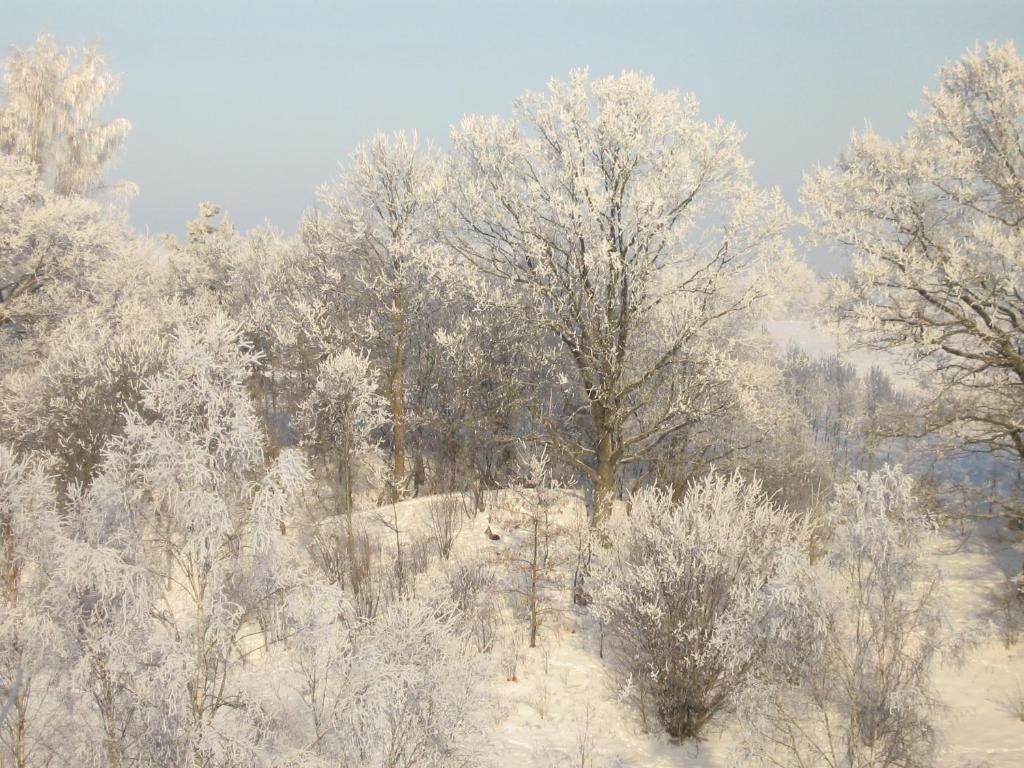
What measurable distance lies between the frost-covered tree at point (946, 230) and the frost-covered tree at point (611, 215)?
1803 mm

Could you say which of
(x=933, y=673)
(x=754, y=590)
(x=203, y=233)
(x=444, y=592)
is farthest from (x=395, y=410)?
(x=203, y=233)

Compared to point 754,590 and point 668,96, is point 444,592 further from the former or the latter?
point 668,96

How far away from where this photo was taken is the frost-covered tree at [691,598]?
12.1m

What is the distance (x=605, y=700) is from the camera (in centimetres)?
1308

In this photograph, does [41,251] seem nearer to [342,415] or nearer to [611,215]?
[342,415]

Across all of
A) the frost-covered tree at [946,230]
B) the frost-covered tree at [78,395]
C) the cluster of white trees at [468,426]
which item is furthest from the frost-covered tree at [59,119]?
the frost-covered tree at [946,230]

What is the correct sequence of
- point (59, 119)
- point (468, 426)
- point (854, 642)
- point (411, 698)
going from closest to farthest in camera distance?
point (411, 698), point (854, 642), point (468, 426), point (59, 119)

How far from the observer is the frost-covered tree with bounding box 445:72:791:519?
1591 centimetres

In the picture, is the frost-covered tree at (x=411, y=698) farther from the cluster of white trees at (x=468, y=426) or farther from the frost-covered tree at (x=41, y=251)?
the frost-covered tree at (x=41, y=251)

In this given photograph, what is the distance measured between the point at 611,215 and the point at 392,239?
7.88m

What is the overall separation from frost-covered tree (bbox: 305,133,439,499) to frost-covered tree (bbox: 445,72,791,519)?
3897 millimetres

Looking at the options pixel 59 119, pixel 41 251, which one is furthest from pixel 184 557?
pixel 59 119

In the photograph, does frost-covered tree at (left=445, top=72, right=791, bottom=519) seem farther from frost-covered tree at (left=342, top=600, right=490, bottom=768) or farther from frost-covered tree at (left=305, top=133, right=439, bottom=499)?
frost-covered tree at (left=342, top=600, right=490, bottom=768)

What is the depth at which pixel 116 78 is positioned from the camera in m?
27.4
